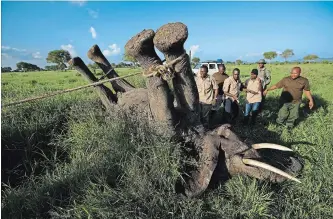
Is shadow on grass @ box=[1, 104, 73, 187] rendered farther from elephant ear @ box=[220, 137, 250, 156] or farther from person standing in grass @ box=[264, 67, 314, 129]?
person standing in grass @ box=[264, 67, 314, 129]

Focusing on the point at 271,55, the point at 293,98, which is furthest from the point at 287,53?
the point at 293,98

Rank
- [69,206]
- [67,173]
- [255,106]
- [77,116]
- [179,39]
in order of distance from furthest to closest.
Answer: [255,106], [77,116], [67,173], [69,206], [179,39]

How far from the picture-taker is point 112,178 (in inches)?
147

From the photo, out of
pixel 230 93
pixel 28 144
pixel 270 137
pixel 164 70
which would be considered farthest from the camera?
pixel 230 93

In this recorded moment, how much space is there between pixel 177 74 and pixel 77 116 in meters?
2.25

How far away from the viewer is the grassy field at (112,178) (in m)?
3.33

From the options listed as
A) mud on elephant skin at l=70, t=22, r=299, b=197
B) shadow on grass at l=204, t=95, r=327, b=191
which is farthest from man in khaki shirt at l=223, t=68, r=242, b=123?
mud on elephant skin at l=70, t=22, r=299, b=197

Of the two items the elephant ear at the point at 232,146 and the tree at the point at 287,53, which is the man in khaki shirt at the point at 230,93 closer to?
the elephant ear at the point at 232,146

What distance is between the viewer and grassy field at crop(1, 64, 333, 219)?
333 centimetres

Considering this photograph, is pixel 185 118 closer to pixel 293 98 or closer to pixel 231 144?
pixel 231 144

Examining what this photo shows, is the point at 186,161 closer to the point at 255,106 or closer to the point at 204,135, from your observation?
the point at 204,135

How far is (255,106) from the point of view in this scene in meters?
7.07

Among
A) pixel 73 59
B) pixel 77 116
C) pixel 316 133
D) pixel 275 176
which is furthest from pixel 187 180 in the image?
pixel 316 133

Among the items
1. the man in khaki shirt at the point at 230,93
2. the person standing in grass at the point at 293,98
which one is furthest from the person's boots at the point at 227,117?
the person standing in grass at the point at 293,98
